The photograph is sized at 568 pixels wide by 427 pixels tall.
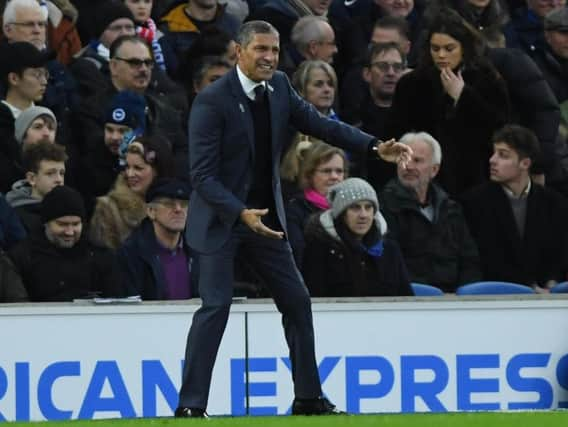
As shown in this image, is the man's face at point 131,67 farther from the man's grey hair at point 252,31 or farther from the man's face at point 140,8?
the man's grey hair at point 252,31

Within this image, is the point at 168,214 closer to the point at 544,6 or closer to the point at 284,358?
the point at 284,358

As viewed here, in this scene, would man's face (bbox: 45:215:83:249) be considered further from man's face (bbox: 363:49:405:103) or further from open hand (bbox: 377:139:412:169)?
man's face (bbox: 363:49:405:103)

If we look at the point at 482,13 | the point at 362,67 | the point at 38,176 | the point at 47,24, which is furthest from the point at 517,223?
the point at 47,24

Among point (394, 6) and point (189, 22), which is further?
point (394, 6)

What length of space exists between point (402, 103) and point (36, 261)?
11.3 ft

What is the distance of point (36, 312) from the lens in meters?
11.9

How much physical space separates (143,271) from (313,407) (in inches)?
110

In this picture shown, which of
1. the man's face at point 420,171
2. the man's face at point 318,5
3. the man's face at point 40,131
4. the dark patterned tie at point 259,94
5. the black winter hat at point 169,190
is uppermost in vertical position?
the man's face at point 318,5

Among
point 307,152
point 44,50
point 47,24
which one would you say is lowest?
point 307,152

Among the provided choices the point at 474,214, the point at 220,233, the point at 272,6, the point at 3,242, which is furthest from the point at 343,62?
the point at 220,233

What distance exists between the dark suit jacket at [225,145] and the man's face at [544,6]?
24.6 ft

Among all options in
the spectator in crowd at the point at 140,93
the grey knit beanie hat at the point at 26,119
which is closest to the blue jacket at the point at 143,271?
the grey knit beanie hat at the point at 26,119

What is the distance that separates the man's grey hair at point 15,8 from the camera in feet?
48.0

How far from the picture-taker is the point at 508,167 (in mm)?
13773
